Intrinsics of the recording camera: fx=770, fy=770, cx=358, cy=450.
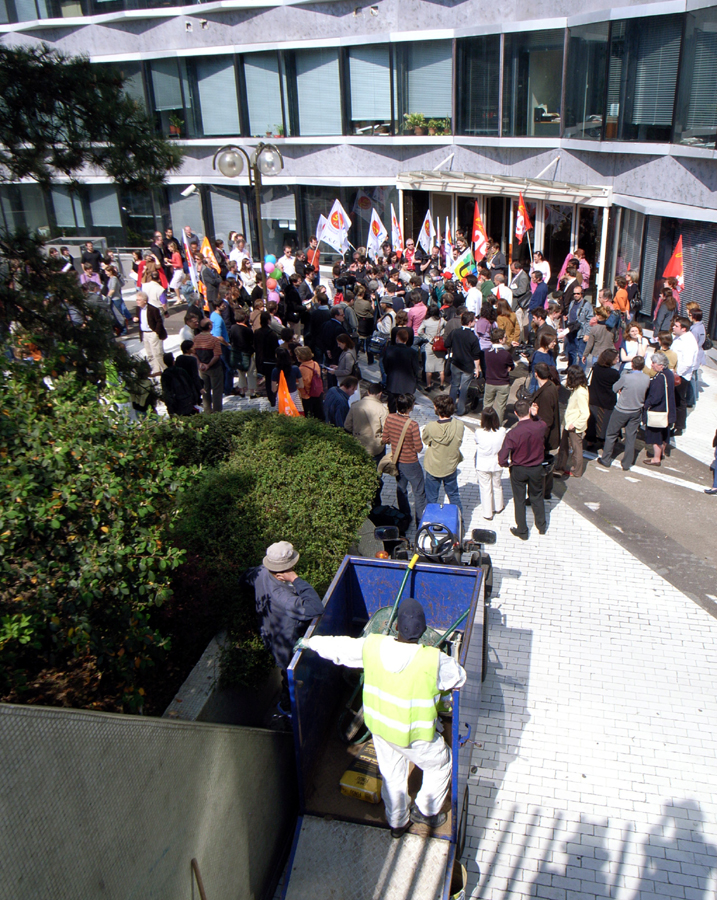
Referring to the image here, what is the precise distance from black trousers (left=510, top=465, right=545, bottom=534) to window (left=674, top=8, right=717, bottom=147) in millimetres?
8910

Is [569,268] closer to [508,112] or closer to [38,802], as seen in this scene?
[508,112]

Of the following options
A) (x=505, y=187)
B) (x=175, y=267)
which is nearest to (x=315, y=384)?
(x=505, y=187)

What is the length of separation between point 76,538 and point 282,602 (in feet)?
5.51

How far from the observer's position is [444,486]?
29.8ft

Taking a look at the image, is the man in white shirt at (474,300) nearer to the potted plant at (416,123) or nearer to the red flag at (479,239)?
the red flag at (479,239)

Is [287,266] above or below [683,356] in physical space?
above

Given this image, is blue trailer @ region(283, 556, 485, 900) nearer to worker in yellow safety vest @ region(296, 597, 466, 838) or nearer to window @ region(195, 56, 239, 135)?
worker in yellow safety vest @ region(296, 597, 466, 838)

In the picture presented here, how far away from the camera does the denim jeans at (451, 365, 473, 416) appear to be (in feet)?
41.2

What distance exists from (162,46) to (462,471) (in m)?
22.2

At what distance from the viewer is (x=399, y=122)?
77.6 feet

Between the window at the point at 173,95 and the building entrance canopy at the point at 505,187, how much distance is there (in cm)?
856

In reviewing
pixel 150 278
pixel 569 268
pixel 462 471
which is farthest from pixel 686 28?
pixel 150 278

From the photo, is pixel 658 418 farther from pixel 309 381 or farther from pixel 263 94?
pixel 263 94

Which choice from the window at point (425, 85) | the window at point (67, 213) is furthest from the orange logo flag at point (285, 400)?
the window at point (67, 213)
